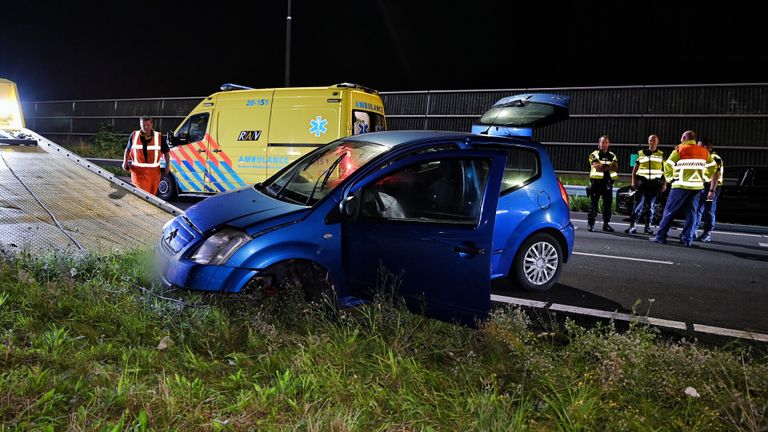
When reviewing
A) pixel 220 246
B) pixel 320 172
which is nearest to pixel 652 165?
pixel 320 172

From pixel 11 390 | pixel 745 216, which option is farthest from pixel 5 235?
pixel 745 216

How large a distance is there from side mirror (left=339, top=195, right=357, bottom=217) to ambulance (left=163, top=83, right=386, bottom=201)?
628cm

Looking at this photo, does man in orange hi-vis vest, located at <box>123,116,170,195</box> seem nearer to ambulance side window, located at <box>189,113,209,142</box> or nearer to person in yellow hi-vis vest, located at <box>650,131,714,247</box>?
ambulance side window, located at <box>189,113,209,142</box>

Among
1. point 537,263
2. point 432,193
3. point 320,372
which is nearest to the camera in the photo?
point 320,372

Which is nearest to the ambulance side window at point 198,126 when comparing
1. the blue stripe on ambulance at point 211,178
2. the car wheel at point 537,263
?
the blue stripe on ambulance at point 211,178

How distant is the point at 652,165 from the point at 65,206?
922cm

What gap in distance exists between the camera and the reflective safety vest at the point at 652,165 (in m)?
10.2

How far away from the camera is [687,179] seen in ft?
28.6

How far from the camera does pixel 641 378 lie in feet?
9.77

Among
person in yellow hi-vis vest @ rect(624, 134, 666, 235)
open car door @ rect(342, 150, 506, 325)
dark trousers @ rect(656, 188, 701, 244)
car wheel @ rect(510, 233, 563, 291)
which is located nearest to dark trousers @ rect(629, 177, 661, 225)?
person in yellow hi-vis vest @ rect(624, 134, 666, 235)

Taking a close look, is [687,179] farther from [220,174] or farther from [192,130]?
[192,130]

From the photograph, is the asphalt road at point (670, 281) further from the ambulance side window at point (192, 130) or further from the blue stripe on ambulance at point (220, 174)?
the ambulance side window at point (192, 130)

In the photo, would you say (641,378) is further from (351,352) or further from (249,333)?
(249,333)

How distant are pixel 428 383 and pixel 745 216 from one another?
37.5 feet
